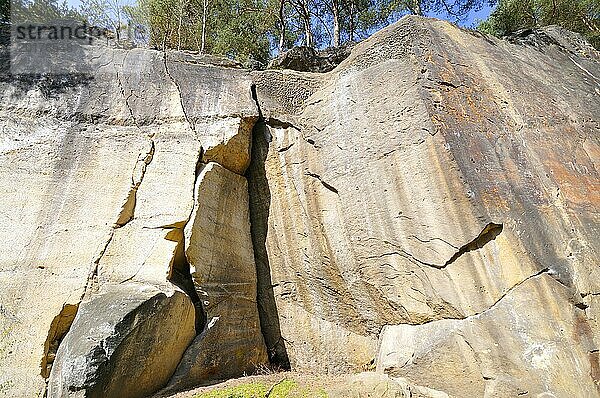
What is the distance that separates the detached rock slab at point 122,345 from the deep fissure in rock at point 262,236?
5.25ft

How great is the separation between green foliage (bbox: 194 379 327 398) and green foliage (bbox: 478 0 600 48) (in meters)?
12.9

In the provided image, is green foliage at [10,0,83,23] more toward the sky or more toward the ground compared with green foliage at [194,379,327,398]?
more toward the sky

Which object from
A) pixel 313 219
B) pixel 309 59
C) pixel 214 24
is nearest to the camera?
pixel 313 219

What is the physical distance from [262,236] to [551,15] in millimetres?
12288

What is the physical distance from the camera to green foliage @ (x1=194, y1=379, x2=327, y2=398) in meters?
5.32

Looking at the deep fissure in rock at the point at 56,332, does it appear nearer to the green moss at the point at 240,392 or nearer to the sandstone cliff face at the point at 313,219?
the sandstone cliff face at the point at 313,219

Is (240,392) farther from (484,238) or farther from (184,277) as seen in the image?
(484,238)

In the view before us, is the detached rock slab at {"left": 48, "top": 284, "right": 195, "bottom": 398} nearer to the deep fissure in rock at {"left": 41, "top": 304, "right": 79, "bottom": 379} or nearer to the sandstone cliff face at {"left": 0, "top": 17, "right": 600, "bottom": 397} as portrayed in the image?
the sandstone cliff face at {"left": 0, "top": 17, "right": 600, "bottom": 397}

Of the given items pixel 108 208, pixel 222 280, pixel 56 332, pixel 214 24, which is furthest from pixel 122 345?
pixel 214 24

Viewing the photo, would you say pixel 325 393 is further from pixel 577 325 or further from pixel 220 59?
pixel 220 59

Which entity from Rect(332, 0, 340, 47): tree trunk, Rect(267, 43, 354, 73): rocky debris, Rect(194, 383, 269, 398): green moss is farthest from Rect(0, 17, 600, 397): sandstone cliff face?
Rect(332, 0, 340, 47): tree trunk

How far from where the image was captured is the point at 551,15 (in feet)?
47.8

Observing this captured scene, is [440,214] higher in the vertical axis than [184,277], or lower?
higher

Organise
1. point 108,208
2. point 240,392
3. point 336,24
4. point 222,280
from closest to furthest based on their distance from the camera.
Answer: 1. point 240,392
2. point 108,208
3. point 222,280
4. point 336,24
